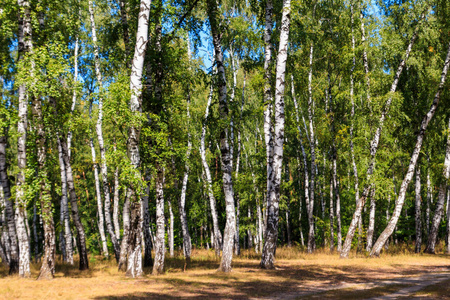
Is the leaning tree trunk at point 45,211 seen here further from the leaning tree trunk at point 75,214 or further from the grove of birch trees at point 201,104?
the leaning tree trunk at point 75,214

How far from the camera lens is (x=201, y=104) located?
29219 millimetres

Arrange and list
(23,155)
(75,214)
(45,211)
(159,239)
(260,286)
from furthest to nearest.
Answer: (75,214) → (159,239) → (23,155) → (45,211) → (260,286)

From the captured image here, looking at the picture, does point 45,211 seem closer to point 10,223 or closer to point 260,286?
point 10,223

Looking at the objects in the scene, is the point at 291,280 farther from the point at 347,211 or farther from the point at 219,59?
the point at 347,211

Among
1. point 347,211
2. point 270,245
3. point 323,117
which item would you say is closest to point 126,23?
point 270,245

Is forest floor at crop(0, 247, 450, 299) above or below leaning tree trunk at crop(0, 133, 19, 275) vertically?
below

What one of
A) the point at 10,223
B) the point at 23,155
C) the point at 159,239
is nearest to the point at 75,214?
the point at 10,223

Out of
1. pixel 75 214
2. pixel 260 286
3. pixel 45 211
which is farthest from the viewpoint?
pixel 75 214

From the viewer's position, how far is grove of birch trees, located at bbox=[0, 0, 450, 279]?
38.8 feet

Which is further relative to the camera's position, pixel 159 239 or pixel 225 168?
pixel 159 239

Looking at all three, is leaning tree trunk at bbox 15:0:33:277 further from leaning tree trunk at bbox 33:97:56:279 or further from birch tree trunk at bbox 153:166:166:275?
birch tree trunk at bbox 153:166:166:275

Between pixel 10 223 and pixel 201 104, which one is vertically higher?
pixel 201 104

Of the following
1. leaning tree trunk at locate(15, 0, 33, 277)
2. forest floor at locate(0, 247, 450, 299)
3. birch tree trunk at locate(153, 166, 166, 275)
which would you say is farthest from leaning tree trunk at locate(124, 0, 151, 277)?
leaning tree trunk at locate(15, 0, 33, 277)

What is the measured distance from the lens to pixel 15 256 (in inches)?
534
